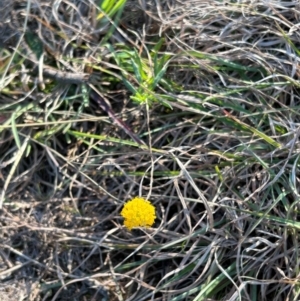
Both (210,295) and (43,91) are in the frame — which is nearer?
(210,295)

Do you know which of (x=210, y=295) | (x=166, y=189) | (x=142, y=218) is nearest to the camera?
A: (x=142, y=218)

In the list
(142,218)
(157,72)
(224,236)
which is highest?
(157,72)

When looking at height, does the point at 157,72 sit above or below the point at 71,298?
above

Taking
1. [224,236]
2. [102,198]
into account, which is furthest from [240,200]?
[102,198]

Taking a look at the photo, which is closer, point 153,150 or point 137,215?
point 137,215

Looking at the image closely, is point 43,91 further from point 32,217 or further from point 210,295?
point 210,295

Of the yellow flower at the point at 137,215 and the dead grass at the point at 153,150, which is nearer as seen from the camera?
the yellow flower at the point at 137,215

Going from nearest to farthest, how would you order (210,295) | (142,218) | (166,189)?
(142,218) < (210,295) < (166,189)

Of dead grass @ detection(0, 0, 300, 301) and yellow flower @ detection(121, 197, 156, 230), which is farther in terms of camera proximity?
dead grass @ detection(0, 0, 300, 301)
